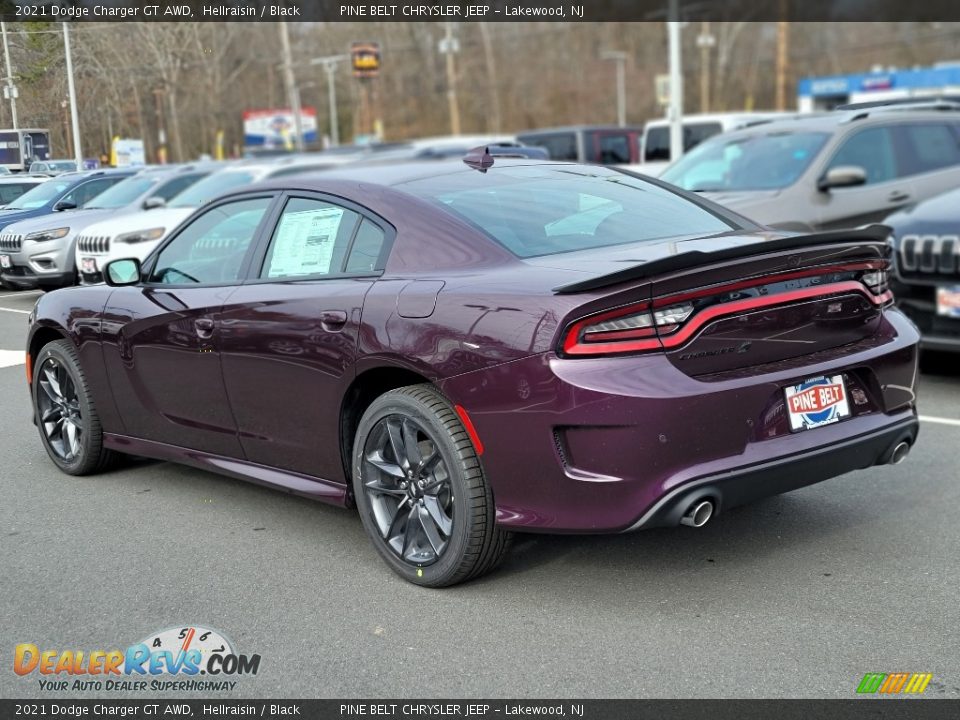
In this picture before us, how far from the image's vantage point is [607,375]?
3.69 m

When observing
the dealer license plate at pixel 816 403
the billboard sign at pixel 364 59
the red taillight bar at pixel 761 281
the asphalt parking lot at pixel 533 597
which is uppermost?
the billboard sign at pixel 364 59

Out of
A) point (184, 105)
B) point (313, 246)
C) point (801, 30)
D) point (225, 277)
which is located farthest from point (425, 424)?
point (801, 30)

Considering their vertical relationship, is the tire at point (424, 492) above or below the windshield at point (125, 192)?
below

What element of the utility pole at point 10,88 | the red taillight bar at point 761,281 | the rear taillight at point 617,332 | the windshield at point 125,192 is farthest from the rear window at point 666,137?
the rear taillight at point 617,332

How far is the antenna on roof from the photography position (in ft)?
17.0

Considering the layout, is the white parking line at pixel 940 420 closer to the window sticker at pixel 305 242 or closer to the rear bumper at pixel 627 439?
the rear bumper at pixel 627 439

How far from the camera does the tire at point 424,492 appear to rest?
13.2 ft

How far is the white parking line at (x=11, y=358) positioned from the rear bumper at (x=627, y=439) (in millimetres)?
6817

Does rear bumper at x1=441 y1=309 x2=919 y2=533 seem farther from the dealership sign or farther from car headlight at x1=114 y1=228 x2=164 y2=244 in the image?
the dealership sign

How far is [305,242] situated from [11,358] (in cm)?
615

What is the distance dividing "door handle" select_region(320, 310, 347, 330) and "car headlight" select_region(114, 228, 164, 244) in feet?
32.8

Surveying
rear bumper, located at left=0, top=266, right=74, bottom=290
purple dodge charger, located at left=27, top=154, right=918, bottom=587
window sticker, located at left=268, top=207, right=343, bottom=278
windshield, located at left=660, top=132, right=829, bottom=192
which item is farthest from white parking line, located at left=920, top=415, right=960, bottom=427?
rear bumper, located at left=0, top=266, right=74, bottom=290

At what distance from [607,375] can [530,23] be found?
7970cm

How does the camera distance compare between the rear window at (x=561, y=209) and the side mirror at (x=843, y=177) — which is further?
the side mirror at (x=843, y=177)
